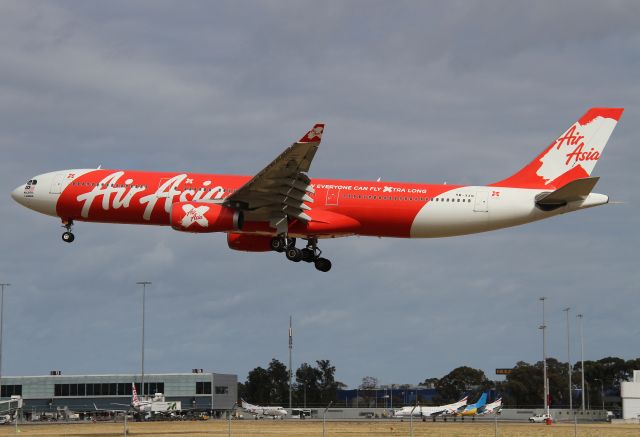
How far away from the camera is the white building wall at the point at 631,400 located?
127 meters

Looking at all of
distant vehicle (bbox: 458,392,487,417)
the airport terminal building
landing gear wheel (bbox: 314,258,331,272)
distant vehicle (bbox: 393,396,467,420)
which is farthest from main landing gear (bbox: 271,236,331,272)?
the airport terminal building

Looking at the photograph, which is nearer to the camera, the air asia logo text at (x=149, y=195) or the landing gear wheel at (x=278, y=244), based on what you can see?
the air asia logo text at (x=149, y=195)

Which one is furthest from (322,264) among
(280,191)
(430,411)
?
(430,411)

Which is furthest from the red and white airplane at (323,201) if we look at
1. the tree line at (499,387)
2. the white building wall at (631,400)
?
the tree line at (499,387)

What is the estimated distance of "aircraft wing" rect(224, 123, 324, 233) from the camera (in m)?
61.6

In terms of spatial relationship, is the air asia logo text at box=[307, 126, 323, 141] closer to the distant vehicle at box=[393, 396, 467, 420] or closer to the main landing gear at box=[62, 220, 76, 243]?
the main landing gear at box=[62, 220, 76, 243]

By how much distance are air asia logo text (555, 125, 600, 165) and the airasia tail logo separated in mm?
24086

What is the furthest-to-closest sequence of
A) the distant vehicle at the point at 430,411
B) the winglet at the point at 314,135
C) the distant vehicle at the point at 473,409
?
the distant vehicle at the point at 473,409
the distant vehicle at the point at 430,411
the winglet at the point at 314,135

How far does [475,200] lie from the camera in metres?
65.7

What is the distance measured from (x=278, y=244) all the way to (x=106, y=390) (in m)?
102

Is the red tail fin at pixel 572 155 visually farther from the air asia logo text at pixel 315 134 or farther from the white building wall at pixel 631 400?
the white building wall at pixel 631 400

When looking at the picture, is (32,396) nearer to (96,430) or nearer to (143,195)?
(96,430)

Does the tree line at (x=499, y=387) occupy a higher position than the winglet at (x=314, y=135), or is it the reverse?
the winglet at (x=314, y=135)

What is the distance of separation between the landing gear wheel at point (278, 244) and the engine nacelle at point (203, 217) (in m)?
3.74
